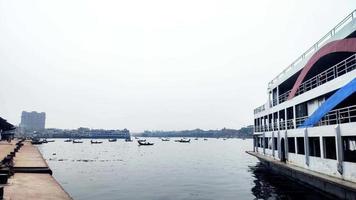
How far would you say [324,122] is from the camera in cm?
2370

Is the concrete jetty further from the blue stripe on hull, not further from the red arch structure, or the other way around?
the red arch structure

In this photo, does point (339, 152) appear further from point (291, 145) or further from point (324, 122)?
point (291, 145)

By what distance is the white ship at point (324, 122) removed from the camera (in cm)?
1883

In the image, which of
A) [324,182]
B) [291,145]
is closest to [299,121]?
[291,145]

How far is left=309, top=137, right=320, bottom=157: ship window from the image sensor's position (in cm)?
2412

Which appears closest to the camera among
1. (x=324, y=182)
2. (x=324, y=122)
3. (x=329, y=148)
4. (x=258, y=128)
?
(x=324, y=182)

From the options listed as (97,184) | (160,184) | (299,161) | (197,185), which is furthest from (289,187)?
(97,184)

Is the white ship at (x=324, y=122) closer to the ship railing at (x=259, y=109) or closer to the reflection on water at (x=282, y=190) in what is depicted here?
the reflection on water at (x=282, y=190)

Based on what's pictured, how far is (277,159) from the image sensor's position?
110 feet

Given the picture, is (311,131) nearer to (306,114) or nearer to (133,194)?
(306,114)

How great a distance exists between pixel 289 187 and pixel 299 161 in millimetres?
2589

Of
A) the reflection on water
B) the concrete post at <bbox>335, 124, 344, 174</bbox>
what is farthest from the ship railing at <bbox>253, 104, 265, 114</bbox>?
the concrete post at <bbox>335, 124, 344, 174</bbox>

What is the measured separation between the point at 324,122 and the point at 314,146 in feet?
7.24

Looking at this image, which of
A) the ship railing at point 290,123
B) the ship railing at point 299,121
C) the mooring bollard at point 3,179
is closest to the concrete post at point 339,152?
the ship railing at point 299,121
